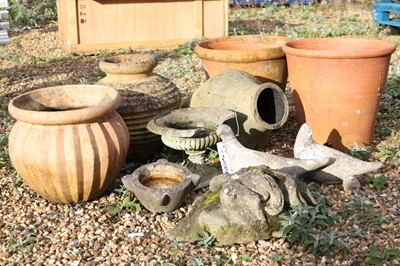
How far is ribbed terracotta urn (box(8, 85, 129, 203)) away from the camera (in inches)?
130

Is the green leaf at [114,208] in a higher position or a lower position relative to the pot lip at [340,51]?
lower

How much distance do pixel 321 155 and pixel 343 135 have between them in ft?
2.02

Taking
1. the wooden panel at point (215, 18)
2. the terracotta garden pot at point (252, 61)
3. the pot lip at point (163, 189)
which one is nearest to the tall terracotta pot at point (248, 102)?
the terracotta garden pot at point (252, 61)

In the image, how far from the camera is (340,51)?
412 centimetres

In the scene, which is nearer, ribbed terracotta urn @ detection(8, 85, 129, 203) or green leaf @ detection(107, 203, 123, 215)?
ribbed terracotta urn @ detection(8, 85, 129, 203)

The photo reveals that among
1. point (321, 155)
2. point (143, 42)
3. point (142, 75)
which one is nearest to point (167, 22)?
point (143, 42)

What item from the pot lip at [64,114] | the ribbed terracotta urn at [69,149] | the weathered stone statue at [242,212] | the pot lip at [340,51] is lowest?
the weathered stone statue at [242,212]

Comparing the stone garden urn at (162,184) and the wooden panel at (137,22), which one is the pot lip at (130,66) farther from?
the wooden panel at (137,22)

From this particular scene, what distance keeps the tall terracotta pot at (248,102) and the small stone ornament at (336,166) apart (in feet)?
0.95

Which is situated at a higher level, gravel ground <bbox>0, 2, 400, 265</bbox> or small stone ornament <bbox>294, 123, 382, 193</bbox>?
small stone ornament <bbox>294, 123, 382, 193</bbox>

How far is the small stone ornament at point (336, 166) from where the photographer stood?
3641 mm

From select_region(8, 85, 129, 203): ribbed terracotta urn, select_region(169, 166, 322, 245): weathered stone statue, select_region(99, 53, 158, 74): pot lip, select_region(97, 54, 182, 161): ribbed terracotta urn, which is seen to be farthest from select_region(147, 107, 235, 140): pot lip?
select_region(169, 166, 322, 245): weathered stone statue

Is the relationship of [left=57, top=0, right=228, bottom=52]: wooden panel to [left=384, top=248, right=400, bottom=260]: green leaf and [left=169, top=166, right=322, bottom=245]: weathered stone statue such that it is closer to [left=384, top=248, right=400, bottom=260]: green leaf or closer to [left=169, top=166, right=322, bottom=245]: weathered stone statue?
[left=169, top=166, right=322, bottom=245]: weathered stone statue

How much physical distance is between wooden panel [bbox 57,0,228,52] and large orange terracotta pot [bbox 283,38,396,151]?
161 inches
